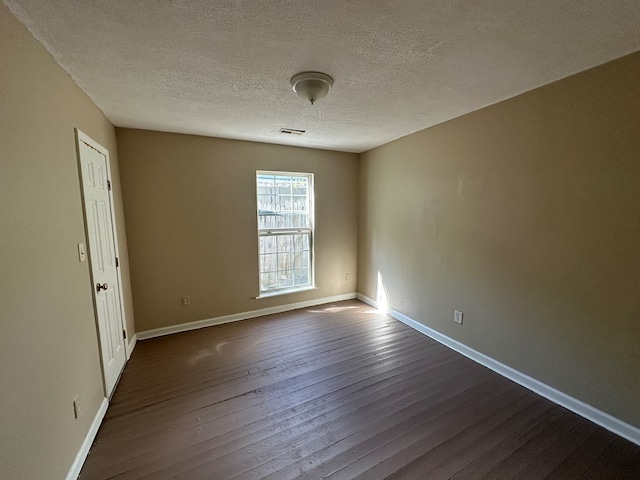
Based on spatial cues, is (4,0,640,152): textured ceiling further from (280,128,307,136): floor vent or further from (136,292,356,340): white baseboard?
(136,292,356,340): white baseboard

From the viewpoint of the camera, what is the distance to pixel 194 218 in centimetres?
324

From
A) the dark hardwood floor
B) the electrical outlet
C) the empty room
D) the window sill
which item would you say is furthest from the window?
the electrical outlet

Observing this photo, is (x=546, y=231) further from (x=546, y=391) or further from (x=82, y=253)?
(x=82, y=253)

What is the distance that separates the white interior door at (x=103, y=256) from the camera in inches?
76.8

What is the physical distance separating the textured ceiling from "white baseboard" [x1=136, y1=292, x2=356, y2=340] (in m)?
2.35

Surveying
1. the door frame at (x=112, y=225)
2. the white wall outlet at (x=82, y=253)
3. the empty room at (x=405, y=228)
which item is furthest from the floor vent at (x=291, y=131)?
the white wall outlet at (x=82, y=253)

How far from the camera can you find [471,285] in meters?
2.64

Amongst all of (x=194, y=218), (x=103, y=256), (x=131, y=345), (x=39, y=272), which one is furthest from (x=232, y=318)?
(x=39, y=272)

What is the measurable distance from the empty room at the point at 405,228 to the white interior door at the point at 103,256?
3 cm

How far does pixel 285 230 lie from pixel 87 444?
9.16 ft

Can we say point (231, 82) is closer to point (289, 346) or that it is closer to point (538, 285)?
point (289, 346)

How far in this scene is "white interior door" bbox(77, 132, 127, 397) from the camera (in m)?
1.95

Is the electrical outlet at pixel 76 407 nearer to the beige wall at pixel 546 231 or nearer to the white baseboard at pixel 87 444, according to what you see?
the white baseboard at pixel 87 444

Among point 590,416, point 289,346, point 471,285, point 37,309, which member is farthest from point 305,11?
point 590,416
